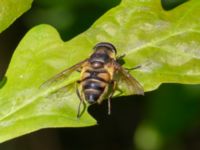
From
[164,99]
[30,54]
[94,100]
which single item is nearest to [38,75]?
[30,54]

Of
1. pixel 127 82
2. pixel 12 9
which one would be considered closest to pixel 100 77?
pixel 127 82

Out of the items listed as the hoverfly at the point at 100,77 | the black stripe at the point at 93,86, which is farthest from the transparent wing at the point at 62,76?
the black stripe at the point at 93,86

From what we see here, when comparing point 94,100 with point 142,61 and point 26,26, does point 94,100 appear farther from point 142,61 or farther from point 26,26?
point 26,26

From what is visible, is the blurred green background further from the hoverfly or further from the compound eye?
the compound eye

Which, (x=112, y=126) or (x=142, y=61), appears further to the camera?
(x=112, y=126)

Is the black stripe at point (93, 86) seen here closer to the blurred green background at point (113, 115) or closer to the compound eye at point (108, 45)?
the compound eye at point (108, 45)

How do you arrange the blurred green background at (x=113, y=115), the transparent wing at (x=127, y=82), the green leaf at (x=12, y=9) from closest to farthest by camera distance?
the transparent wing at (x=127, y=82), the green leaf at (x=12, y=9), the blurred green background at (x=113, y=115)

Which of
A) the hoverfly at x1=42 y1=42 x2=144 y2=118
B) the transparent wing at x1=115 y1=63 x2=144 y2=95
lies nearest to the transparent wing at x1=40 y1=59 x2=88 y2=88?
the hoverfly at x1=42 y1=42 x2=144 y2=118
